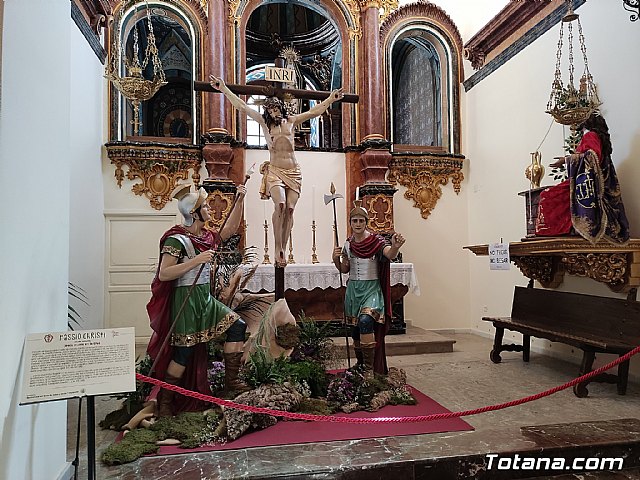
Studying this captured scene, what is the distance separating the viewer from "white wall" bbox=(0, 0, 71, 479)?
214cm

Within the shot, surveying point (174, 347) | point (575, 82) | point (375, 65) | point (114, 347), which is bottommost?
point (174, 347)

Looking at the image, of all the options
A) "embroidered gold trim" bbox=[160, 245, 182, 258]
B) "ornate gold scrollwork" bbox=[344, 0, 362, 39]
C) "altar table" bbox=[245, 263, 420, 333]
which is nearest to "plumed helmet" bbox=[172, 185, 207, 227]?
"embroidered gold trim" bbox=[160, 245, 182, 258]

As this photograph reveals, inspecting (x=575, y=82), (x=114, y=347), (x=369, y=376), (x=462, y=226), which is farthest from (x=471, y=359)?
(x=114, y=347)

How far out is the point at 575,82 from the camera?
6.30m

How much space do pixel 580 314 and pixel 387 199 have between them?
12.2 feet

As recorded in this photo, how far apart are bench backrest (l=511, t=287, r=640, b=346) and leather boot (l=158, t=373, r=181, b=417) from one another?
13.3ft

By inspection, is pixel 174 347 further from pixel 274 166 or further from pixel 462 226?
pixel 462 226

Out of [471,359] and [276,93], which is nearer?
[276,93]

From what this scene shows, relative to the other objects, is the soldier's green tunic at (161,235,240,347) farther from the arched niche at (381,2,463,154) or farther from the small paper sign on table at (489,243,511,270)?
the arched niche at (381,2,463,154)

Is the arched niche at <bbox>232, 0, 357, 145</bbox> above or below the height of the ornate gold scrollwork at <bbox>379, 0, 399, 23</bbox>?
below

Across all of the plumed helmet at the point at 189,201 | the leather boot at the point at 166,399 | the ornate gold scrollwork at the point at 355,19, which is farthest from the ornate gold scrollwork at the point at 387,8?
the leather boot at the point at 166,399

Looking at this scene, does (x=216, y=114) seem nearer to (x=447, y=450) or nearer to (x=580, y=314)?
(x=580, y=314)

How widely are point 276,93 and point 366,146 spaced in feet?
11.6

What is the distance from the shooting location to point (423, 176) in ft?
29.2
